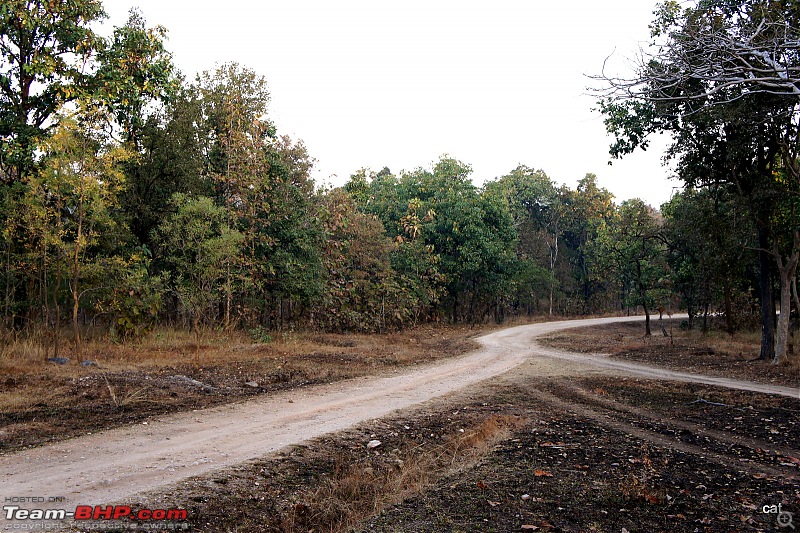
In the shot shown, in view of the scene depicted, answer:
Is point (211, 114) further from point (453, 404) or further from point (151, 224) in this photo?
point (453, 404)

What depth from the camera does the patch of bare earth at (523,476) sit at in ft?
15.9

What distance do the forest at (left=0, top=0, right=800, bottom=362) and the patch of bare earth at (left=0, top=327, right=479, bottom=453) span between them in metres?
1.22

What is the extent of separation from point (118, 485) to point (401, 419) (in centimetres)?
465

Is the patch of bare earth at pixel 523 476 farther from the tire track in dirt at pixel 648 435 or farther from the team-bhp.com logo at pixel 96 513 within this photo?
the team-bhp.com logo at pixel 96 513

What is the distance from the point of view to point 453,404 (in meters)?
10.4

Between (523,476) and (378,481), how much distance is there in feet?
5.48

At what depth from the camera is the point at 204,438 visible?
7.43 metres

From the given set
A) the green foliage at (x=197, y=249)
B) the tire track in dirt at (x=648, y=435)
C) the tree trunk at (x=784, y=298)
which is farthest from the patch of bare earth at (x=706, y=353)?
the green foliage at (x=197, y=249)

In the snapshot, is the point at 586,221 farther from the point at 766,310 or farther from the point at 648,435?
the point at 648,435

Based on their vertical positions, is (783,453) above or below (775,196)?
below

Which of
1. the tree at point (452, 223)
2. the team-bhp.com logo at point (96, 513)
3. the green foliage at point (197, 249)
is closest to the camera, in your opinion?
the team-bhp.com logo at point (96, 513)

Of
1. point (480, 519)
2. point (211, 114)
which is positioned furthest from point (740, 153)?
point (211, 114)

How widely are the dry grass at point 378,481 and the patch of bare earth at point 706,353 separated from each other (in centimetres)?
973

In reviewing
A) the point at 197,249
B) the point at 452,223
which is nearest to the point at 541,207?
the point at 452,223
